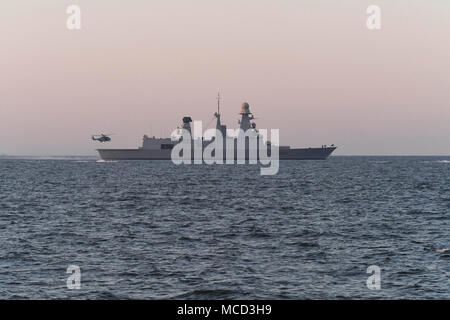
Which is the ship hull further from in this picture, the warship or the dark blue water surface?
the dark blue water surface

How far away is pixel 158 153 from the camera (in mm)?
159625

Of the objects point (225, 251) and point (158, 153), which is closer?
point (225, 251)

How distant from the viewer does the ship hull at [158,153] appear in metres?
160

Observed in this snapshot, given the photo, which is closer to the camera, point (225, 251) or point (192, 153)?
point (225, 251)

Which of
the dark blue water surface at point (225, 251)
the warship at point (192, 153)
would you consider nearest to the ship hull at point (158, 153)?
the warship at point (192, 153)

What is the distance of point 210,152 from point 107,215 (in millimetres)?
127464

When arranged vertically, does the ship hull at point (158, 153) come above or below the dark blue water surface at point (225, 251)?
above

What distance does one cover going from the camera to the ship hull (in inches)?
6319

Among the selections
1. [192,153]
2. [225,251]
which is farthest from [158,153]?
[225,251]

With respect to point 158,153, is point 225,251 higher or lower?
lower

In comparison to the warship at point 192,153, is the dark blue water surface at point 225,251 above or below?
below

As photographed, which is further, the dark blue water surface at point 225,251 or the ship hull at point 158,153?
the ship hull at point 158,153

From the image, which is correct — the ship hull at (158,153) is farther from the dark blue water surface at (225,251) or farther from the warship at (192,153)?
the dark blue water surface at (225,251)

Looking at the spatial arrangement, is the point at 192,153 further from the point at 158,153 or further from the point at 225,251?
the point at 225,251
